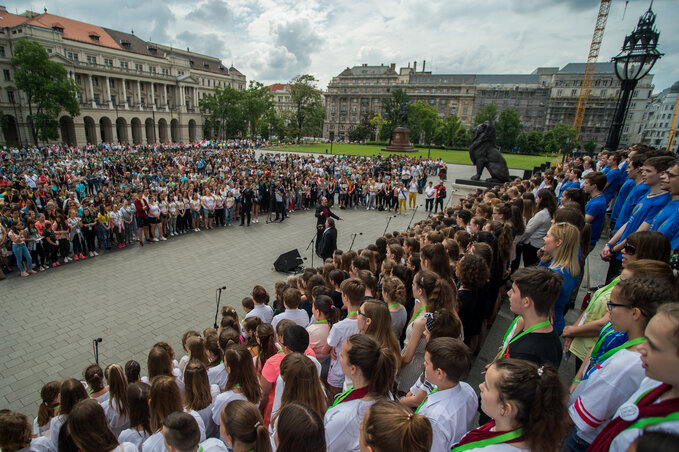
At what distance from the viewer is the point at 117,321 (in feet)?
25.6

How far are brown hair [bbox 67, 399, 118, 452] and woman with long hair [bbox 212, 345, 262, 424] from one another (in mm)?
890

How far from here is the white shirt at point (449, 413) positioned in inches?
91.4

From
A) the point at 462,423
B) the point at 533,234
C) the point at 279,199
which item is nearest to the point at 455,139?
the point at 279,199

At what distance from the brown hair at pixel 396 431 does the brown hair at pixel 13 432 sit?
3.20 meters

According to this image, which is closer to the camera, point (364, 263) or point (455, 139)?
point (364, 263)

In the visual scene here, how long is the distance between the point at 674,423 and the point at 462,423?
1.25 metres

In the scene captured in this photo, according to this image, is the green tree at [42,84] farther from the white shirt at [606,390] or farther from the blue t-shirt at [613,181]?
the white shirt at [606,390]

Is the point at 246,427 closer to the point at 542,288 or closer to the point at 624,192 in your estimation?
the point at 542,288

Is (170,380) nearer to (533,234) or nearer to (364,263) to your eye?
(364,263)

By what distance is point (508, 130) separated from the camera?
7094 centimetres

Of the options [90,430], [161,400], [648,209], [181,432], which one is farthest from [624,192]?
[90,430]

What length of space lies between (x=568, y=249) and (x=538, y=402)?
246 centimetres

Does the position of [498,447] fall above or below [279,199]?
above

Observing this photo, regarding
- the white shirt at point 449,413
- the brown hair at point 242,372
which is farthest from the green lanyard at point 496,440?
the brown hair at point 242,372
